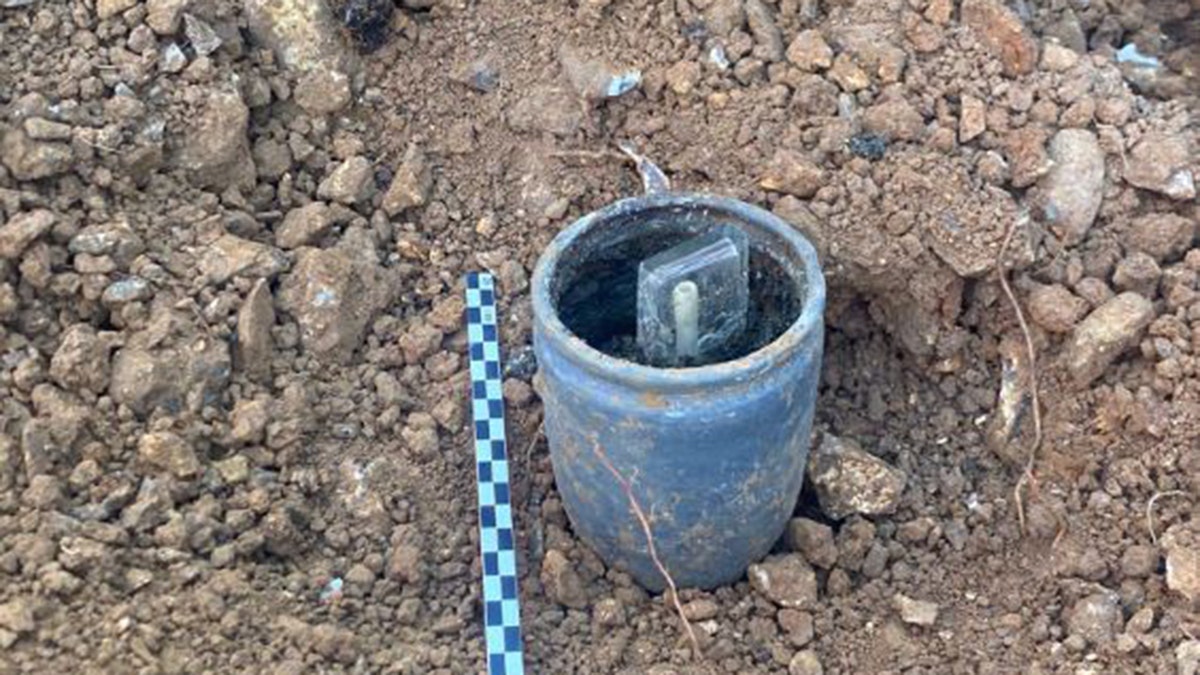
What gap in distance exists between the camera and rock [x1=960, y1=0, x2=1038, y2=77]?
13.1 ft

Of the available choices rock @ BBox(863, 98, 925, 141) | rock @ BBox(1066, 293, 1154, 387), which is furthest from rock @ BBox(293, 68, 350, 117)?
rock @ BBox(1066, 293, 1154, 387)

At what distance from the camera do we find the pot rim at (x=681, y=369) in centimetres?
310

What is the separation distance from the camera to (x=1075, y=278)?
3803 mm

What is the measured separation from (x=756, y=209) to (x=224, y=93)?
1.38 meters

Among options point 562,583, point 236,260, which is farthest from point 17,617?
point 562,583

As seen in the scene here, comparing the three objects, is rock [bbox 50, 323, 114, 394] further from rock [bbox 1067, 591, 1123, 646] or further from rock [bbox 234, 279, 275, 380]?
rock [bbox 1067, 591, 1123, 646]

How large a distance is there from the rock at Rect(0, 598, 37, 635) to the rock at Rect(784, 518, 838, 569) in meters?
A: 1.64

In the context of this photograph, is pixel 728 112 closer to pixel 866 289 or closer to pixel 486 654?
pixel 866 289

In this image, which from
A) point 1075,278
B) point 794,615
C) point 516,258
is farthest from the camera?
point 516,258

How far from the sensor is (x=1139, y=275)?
3.74 m

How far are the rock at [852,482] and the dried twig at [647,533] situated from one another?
42 cm

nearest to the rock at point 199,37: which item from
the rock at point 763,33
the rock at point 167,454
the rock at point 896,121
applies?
the rock at point 167,454

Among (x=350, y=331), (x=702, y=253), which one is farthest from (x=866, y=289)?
(x=350, y=331)

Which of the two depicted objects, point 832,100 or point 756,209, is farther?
point 832,100
